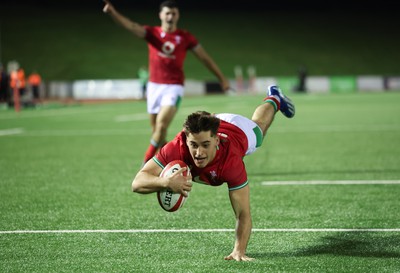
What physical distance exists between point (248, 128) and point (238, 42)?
175 ft

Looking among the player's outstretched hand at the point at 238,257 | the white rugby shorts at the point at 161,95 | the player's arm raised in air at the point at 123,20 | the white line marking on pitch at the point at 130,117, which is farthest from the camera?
the white line marking on pitch at the point at 130,117

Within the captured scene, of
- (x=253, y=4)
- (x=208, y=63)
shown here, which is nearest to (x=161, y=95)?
(x=208, y=63)

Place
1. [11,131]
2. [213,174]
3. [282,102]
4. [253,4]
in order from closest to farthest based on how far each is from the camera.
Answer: [213,174] → [282,102] → [11,131] → [253,4]

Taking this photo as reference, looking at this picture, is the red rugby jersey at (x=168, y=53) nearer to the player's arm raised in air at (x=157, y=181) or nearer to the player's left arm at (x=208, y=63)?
the player's left arm at (x=208, y=63)

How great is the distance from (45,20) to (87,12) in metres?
4.50

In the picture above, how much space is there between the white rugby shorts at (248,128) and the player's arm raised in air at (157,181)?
1242 millimetres

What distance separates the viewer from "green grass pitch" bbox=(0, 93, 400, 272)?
15.3ft

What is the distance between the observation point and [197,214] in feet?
20.9

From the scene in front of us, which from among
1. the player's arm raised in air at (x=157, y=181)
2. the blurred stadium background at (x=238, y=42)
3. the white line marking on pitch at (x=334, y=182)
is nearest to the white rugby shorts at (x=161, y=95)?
the white line marking on pitch at (x=334, y=182)

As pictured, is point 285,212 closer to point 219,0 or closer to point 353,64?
point 353,64

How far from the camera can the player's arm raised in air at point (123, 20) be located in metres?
7.93

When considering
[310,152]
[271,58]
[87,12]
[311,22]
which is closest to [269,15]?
[311,22]

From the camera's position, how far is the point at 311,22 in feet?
206

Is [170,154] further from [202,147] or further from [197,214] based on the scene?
[197,214]
